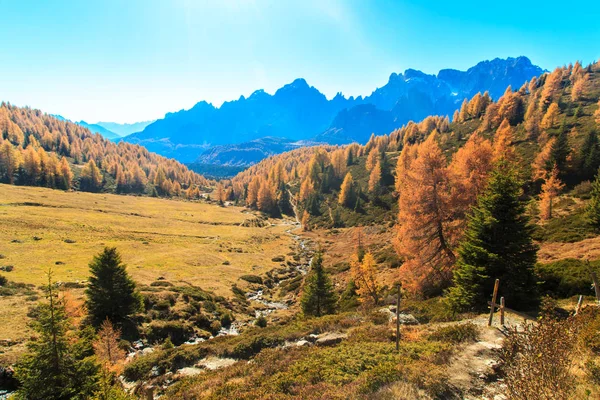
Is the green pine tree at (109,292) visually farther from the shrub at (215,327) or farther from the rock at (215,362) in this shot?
the rock at (215,362)

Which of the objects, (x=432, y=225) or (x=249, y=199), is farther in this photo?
(x=249, y=199)

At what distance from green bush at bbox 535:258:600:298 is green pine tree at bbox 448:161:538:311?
1.28m

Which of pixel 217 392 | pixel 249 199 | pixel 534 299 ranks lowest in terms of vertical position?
pixel 217 392

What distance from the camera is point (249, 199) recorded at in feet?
522

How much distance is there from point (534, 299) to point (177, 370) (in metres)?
22.2

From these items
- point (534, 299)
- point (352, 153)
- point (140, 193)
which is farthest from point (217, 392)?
point (140, 193)

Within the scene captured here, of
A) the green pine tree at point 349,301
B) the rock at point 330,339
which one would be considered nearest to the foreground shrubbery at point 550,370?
the rock at point 330,339

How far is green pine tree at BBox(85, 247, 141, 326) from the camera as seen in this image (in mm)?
25328

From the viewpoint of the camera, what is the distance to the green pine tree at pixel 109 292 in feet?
83.1

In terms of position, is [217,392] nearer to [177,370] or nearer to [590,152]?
[177,370]

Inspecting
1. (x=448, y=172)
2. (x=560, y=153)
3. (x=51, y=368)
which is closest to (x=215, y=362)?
(x=51, y=368)

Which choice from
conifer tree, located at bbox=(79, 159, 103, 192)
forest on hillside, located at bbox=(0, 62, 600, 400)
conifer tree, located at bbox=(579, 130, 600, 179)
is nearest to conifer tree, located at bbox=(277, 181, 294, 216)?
forest on hillside, located at bbox=(0, 62, 600, 400)

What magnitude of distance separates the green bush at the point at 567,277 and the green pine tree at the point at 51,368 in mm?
23584

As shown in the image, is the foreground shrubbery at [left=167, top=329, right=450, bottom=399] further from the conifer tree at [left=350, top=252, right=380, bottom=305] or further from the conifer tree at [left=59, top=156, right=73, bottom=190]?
the conifer tree at [left=59, top=156, right=73, bottom=190]
